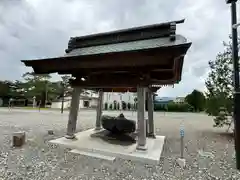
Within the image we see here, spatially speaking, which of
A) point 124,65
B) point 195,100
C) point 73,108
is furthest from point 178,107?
point 124,65

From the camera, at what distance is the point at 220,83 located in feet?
22.2

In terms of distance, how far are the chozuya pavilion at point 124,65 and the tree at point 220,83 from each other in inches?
136

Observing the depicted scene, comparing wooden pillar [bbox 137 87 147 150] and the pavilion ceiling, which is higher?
the pavilion ceiling

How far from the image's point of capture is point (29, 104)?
3394 centimetres

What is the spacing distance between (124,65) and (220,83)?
5223mm

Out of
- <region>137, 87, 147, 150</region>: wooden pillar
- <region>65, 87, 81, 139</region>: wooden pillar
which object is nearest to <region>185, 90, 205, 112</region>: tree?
<region>137, 87, 147, 150</region>: wooden pillar

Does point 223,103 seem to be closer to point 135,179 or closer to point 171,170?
point 171,170

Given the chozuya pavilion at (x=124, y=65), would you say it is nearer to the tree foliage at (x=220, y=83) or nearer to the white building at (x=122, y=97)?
the tree foliage at (x=220, y=83)

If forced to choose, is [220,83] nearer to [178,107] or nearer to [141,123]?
[141,123]

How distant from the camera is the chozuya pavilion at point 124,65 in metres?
3.34

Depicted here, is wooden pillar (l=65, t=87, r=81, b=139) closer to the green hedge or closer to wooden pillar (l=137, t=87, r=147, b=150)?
wooden pillar (l=137, t=87, r=147, b=150)

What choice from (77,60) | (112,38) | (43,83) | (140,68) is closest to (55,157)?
(77,60)

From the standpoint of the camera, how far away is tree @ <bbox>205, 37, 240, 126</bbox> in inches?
256

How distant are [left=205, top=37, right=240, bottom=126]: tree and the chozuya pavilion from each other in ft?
11.4
